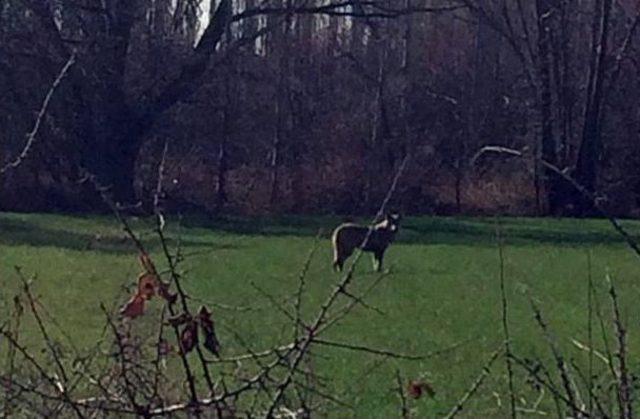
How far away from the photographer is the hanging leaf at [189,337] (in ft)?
9.89

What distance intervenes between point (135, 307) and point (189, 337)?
212 mm

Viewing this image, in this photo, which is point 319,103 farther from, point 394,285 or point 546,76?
point 394,285

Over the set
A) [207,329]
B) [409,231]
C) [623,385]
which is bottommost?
[409,231]

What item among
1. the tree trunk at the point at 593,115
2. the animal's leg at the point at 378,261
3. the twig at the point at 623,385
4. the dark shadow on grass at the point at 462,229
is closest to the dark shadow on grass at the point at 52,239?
the dark shadow on grass at the point at 462,229

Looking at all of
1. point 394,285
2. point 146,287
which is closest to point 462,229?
point 394,285

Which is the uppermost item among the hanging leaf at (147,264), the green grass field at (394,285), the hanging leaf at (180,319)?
the hanging leaf at (147,264)

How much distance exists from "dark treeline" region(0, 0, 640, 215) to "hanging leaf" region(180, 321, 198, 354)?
Result: 31.1 metres

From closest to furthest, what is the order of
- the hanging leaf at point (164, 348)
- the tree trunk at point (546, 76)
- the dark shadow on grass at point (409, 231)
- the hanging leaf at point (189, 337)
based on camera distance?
the hanging leaf at point (189, 337) < the hanging leaf at point (164, 348) < the dark shadow on grass at point (409, 231) < the tree trunk at point (546, 76)

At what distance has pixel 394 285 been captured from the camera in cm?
2172

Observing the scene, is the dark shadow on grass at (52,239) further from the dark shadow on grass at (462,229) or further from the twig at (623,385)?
the twig at (623,385)

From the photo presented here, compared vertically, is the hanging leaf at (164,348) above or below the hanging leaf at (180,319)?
below

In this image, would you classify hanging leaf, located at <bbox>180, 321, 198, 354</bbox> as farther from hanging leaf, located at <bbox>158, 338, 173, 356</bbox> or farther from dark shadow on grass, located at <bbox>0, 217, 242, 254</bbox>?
dark shadow on grass, located at <bbox>0, 217, 242, 254</bbox>

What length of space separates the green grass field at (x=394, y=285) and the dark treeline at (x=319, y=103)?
3856 mm

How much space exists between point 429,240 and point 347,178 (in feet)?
37.7
